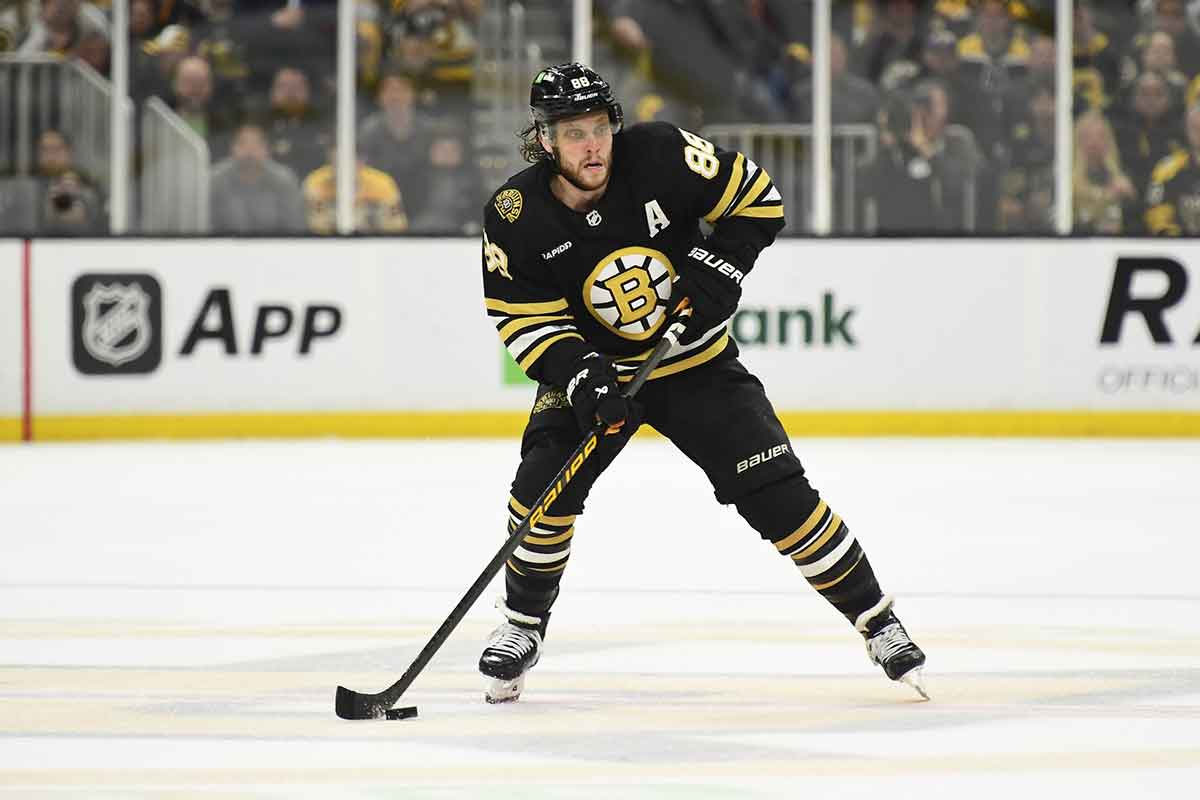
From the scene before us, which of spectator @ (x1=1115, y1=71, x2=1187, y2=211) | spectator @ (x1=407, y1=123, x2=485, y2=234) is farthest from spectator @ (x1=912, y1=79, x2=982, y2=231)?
spectator @ (x1=407, y1=123, x2=485, y2=234)

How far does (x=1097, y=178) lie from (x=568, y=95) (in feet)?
20.5

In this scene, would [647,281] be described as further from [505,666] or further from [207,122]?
[207,122]

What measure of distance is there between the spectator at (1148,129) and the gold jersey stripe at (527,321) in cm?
623

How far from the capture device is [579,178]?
339 centimetres

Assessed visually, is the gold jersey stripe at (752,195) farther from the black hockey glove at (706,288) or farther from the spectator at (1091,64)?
the spectator at (1091,64)

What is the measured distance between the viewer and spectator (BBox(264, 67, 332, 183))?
920 cm

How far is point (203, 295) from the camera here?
8.74 metres

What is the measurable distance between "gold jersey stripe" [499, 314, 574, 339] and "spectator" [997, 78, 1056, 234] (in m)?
6.01

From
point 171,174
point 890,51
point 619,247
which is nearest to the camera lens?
point 619,247

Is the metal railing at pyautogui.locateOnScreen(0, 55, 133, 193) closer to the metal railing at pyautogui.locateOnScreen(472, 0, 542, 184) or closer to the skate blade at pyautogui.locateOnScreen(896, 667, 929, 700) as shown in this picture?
the metal railing at pyautogui.locateOnScreen(472, 0, 542, 184)

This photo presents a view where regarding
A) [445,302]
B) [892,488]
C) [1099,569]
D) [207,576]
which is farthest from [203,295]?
[1099,569]

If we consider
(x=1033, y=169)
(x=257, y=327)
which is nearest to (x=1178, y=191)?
(x=1033, y=169)

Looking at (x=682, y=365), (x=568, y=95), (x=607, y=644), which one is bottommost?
(x=607, y=644)

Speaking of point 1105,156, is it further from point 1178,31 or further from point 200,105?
point 200,105
